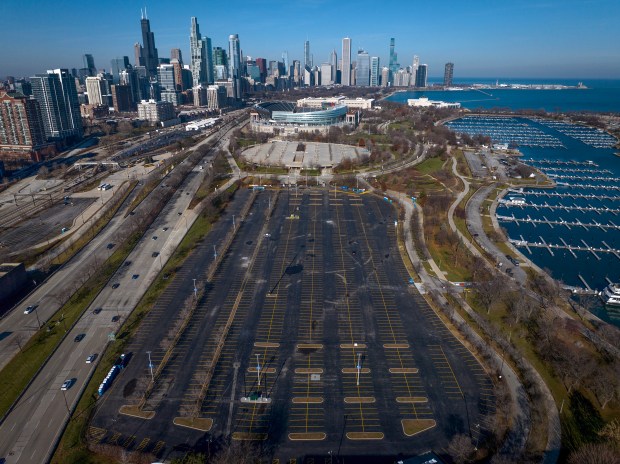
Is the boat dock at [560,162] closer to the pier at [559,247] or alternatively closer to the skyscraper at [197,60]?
the pier at [559,247]

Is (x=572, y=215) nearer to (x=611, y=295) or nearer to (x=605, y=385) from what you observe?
(x=611, y=295)

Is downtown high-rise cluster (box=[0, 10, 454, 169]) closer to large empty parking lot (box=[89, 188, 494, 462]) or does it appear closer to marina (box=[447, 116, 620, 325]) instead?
large empty parking lot (box=[89, 188, 494, 462])

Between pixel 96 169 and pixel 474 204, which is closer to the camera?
pixel 474 204

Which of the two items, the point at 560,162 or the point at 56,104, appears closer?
the point at 560,162

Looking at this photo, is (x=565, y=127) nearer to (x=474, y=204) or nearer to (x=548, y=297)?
(x=474, y=204)

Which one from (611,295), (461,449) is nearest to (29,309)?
(461,449)

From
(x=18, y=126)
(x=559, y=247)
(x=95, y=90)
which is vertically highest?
(x=95, y=90)

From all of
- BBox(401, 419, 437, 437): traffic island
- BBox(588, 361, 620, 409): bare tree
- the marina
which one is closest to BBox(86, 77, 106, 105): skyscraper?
the marina

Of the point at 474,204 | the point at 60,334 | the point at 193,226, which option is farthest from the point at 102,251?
the point at 474,204
